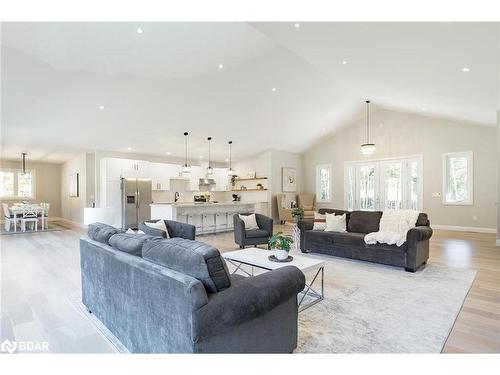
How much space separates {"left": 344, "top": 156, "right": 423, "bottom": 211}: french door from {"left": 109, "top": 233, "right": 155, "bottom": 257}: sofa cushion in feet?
29.2

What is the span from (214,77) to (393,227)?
4.30m

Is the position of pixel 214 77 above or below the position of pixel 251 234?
above

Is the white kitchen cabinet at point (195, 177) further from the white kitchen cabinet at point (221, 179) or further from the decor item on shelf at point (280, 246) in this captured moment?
the decor item on shelf at point (280, 246)

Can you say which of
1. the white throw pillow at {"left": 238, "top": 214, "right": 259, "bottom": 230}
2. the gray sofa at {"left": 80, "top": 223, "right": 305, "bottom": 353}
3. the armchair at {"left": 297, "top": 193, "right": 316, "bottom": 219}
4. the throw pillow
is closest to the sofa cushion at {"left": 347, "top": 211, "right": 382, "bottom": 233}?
the throw pillow

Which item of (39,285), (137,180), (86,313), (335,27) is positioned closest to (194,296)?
(86,313)

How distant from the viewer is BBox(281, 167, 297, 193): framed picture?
10.7m

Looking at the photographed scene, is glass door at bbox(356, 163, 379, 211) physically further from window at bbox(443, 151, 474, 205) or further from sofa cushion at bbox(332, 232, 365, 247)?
sofa cushion at bbox(332, 232, 365, 247)

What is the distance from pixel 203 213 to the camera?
7.70m

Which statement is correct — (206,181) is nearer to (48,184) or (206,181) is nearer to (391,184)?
(391,184)

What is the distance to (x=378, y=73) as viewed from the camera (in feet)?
17.1

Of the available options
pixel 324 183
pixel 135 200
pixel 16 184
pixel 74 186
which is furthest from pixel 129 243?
pixel 16 184

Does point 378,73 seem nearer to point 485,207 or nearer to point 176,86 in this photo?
point 176,86

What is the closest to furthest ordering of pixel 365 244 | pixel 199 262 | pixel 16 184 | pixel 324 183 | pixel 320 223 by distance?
pixel 199 262, pixel 365 244, pixel 320 223, pixel 324 183, pixel 16 184

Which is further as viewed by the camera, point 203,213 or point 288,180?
point 288,180
